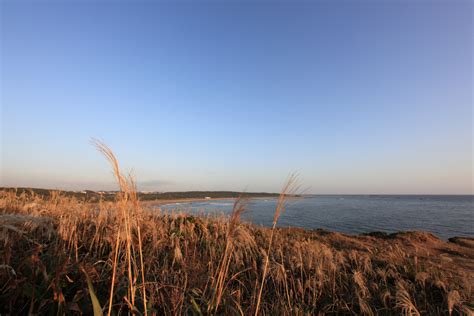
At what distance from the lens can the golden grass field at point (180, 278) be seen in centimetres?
214

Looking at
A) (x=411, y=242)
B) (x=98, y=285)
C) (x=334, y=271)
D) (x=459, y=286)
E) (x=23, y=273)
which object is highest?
(x=23, y=273)

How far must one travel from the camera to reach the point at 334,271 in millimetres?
4484

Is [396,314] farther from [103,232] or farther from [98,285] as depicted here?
[103,232]

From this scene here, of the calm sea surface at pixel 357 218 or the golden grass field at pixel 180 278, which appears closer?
the golden grass field at pixel 180 278

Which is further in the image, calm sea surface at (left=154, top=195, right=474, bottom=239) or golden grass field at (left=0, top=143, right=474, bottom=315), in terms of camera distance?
calm sea surface at (left=154, top=195, right=474, bottom=239)

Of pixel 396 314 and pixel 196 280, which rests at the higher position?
pixel 196 280

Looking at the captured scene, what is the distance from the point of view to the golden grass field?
2145 mm

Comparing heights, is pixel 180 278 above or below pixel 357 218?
above

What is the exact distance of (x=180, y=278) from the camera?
11.8 ft

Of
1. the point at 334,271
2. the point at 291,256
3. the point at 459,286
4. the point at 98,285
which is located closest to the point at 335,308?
the point at 334,271

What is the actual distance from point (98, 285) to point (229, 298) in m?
1.45

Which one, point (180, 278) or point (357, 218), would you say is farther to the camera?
point (357, 218)

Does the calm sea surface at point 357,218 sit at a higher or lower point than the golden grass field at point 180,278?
lower

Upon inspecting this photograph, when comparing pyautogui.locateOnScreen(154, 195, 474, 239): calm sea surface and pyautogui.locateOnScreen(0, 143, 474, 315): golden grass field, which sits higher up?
pyautogui.locateOnScreen(0, 143, 474, 315): golden grass field
